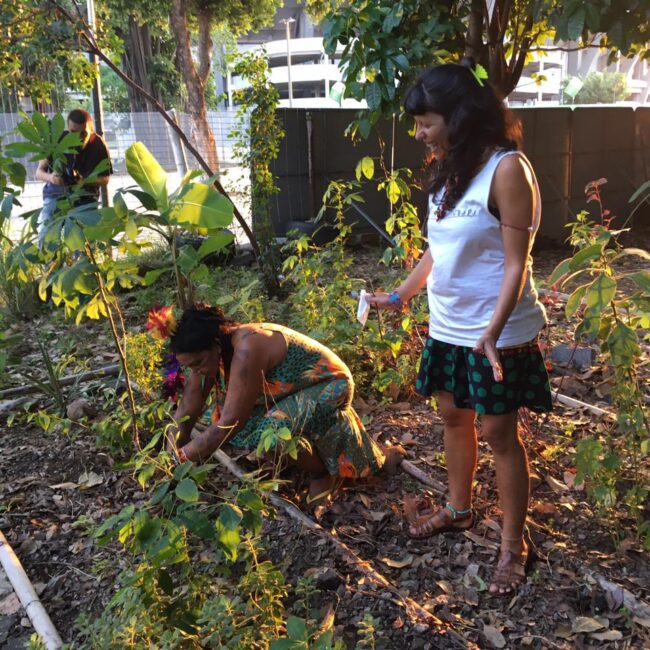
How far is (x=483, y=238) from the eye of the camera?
1.91 m

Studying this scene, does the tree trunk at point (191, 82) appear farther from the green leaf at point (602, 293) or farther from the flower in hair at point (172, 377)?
the green leaf at point (602, 293)

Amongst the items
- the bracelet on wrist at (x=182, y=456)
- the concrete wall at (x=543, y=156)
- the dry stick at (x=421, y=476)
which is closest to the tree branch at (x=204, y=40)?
the concrete wall at (x=543, y=156)

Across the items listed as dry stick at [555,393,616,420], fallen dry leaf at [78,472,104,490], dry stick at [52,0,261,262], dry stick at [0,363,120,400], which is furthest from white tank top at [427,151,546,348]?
dry stick at [52,0,261,262]

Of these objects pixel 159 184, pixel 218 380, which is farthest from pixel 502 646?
pixel 159 184

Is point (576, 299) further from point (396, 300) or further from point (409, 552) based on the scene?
point (409, 552)

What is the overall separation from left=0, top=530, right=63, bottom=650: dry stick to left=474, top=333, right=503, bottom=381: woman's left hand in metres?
1.52

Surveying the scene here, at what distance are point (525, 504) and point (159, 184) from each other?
1529mm

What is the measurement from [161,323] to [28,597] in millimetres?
1025

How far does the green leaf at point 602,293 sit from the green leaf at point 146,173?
129 centimetres

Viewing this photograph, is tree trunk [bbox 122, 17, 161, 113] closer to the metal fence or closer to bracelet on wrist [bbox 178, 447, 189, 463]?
the metal fence

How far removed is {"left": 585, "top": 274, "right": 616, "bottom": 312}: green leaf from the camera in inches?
75.0

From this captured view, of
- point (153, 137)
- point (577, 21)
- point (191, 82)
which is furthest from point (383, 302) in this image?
point (191, 82)

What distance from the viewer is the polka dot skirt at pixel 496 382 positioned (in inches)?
77.7

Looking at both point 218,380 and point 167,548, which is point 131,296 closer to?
point 218,380
